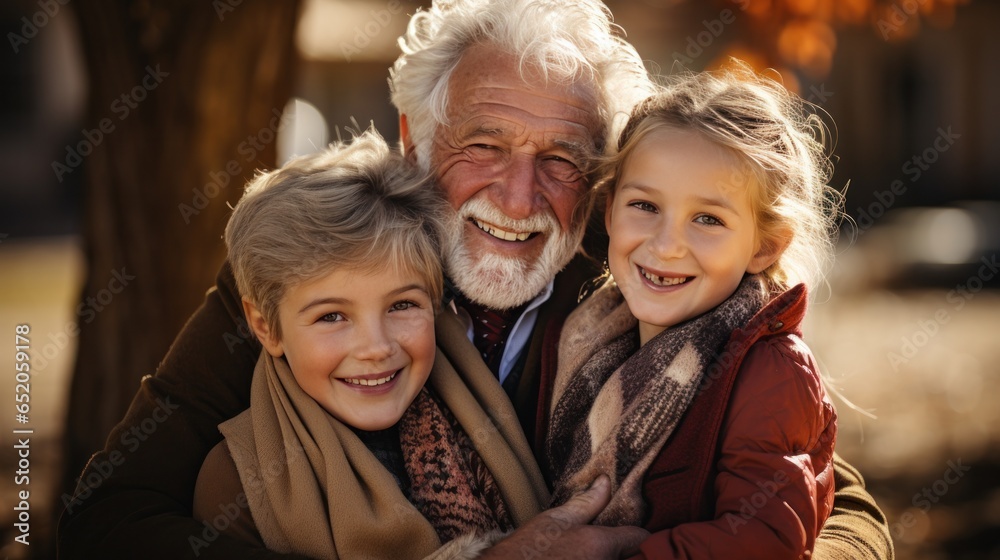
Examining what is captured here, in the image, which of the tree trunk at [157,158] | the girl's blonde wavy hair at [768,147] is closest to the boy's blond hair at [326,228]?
the girl's blonde wavy hair at [768,147]

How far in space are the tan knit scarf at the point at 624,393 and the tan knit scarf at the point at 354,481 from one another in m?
0.19

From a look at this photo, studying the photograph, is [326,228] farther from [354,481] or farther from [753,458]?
[753,458]

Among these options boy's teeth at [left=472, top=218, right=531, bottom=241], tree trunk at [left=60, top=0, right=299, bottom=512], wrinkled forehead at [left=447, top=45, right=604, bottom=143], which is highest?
tree trunk at [left=60, top=0, right=299, bottom=512]

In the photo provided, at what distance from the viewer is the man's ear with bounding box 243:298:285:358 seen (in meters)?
2.31

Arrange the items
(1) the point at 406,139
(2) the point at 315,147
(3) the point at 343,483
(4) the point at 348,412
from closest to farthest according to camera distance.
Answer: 1. (3) the point at 343,483
2. (4) the point at 348,412
3. (1) the point at 406,139
4. (2) the point at 315,147

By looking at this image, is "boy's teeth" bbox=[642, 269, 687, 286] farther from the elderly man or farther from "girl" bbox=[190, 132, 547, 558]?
"girl" bbox=[190, 132, 547, 558]

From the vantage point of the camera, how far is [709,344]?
85.0 inches

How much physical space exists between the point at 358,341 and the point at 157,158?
1.97 meters

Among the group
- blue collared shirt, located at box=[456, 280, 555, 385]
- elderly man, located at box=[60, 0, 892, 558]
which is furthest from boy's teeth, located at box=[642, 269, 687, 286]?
blue collared shirt, located at box=[456, 280, 555, 385]

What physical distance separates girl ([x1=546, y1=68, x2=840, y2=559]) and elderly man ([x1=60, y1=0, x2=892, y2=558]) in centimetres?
29

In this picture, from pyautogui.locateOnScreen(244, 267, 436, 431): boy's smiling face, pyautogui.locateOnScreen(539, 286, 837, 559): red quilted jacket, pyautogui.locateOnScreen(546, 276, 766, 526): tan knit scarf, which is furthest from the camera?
pyautogui.locateOnScreen(244, 267, 436, 431): boy's smiling face

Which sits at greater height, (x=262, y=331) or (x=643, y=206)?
(x=262, y=331)

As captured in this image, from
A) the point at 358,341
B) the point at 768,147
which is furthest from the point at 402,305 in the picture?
the point at 768,147

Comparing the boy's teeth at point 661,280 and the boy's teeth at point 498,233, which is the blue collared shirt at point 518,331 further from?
the boy's teeth at point 661,280
